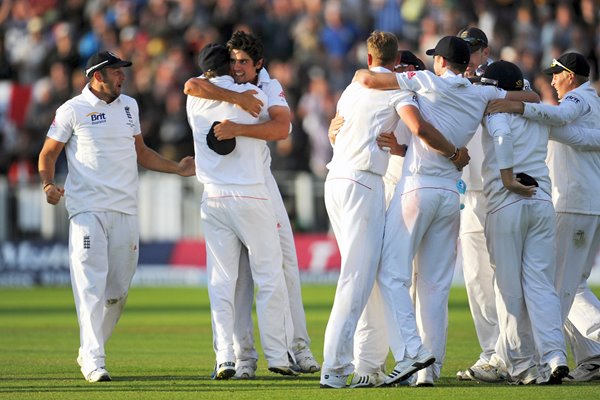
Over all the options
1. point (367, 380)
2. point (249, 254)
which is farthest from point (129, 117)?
point (367, 380)

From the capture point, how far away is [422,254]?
34.0 ft

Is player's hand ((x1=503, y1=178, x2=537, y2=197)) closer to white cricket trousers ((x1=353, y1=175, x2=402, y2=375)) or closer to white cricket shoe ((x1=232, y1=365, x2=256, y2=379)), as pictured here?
white cricket trousers ((x1=353, y1=175, x2=402, y2=375))

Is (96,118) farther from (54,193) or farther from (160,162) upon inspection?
(160,162)

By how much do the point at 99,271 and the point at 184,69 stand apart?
53.3 feet

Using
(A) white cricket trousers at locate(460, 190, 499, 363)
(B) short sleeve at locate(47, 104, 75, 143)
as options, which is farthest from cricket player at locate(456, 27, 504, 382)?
(B) short sleeve at locate(47, 104, 75, 143)

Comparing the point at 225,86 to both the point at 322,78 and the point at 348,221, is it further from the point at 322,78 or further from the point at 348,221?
the point at 322,78

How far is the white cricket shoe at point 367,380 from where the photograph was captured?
10.3 meters

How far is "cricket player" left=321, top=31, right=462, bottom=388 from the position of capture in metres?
10.1

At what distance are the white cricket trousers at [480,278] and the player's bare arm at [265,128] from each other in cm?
172

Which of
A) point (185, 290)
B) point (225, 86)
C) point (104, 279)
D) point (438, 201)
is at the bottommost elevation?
point (185, 290)

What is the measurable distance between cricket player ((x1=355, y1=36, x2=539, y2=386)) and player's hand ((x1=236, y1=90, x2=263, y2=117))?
3.74 ft

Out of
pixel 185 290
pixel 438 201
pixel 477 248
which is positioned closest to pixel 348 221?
pixel 438 201

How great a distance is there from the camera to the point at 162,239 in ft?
79.7

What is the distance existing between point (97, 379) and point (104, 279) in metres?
0.94
